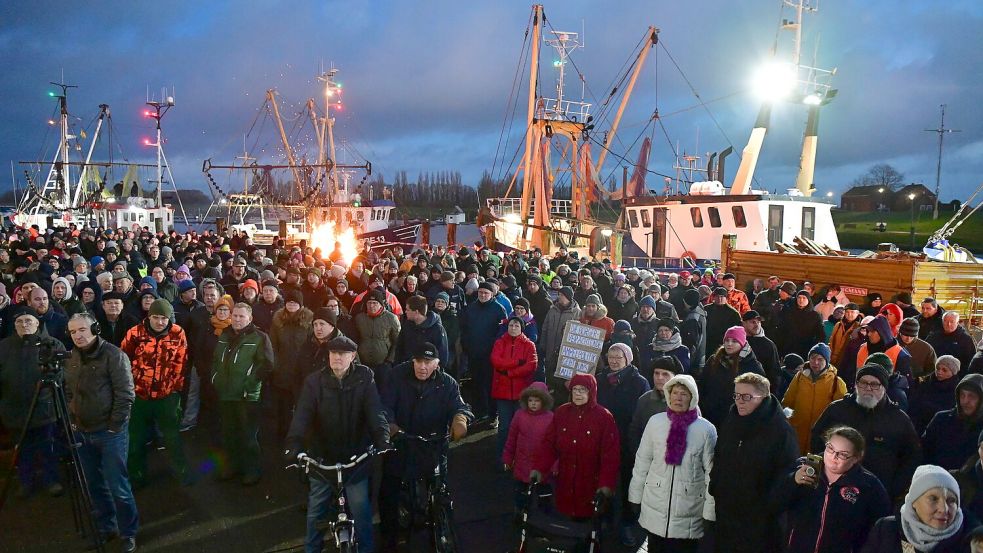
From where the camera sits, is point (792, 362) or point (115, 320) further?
point (115, 320)

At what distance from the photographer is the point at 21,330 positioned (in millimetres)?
5324

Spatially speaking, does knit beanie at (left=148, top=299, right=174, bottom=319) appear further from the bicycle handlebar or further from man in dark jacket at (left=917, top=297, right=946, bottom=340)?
man in dark jacket at (left=917, top=297, right=946, bottom=340)

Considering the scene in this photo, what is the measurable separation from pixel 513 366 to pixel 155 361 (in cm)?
357

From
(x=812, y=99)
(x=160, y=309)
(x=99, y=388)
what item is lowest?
(x=99, y=388)

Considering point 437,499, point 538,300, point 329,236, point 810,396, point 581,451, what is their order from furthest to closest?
point 329,236, point 538,300, point 810,396, point 437,499, point 581,451

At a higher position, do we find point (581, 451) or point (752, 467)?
point (752, 467)

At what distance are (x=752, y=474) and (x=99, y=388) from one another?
4.86 m

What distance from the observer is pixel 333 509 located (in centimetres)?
435

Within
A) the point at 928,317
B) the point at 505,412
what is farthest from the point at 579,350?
the point at 928,317

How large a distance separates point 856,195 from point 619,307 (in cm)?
8527

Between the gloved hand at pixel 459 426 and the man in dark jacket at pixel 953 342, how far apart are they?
228 inches

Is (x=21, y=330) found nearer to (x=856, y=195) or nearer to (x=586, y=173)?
(x=586, y=173)

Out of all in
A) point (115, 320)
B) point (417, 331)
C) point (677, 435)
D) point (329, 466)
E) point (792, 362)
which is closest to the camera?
point (677, 435)

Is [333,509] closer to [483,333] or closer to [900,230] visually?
[483,333]
